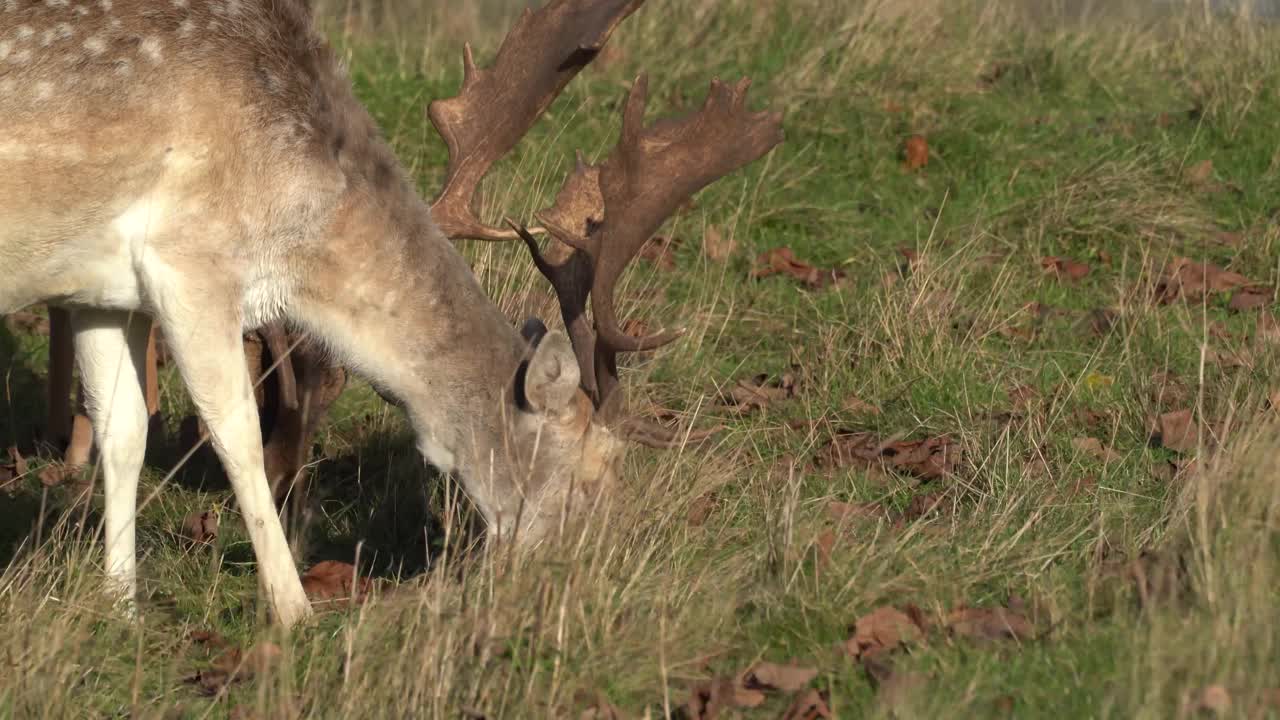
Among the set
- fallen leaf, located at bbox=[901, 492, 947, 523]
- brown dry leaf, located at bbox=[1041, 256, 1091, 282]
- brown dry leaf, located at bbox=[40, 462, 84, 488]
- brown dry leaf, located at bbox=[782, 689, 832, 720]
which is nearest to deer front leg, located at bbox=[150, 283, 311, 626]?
brown dry leaf, located at bbox=[40, 462, 84, 488]

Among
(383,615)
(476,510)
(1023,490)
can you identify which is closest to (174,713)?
(383,615)

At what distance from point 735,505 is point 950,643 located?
1.39m

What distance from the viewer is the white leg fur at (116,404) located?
564 cm

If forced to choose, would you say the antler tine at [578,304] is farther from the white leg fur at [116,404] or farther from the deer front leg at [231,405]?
the white leg fur at [116,404]

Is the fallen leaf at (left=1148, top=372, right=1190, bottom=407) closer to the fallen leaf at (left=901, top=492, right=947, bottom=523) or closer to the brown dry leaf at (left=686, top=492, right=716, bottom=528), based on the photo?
the fallen leaf at (left=901, top=492, right=947, bottom=523)

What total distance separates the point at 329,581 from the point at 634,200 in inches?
65.1

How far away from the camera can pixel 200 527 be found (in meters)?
6.15

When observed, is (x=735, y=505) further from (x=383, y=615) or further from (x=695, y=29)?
(x=695, y=29)

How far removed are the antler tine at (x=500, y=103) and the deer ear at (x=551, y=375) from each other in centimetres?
76

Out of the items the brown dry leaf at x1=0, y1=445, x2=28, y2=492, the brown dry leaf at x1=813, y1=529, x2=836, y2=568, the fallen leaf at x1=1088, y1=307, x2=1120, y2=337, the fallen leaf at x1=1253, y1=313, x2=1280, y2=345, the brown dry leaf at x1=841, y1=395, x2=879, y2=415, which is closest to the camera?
the brown dry leaf at x1=813, y1=529, x2=836, y2=568

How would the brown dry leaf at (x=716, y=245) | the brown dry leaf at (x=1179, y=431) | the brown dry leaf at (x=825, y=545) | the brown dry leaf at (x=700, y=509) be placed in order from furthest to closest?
the brown dry leaf at (x=716, y=245), the brown dry leaf at (x=1179, y=431), the brown dry leaf at (x=700, y=509), the brown dry leaf at (x=825, y=545)

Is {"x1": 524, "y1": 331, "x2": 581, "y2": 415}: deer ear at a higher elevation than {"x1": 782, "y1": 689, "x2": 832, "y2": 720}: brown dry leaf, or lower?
higher

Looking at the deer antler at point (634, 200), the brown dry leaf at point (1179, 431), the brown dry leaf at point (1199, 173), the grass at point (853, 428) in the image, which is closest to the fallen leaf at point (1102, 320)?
the grass at point (853, 428)

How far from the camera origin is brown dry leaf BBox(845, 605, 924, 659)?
4387 millimetres
